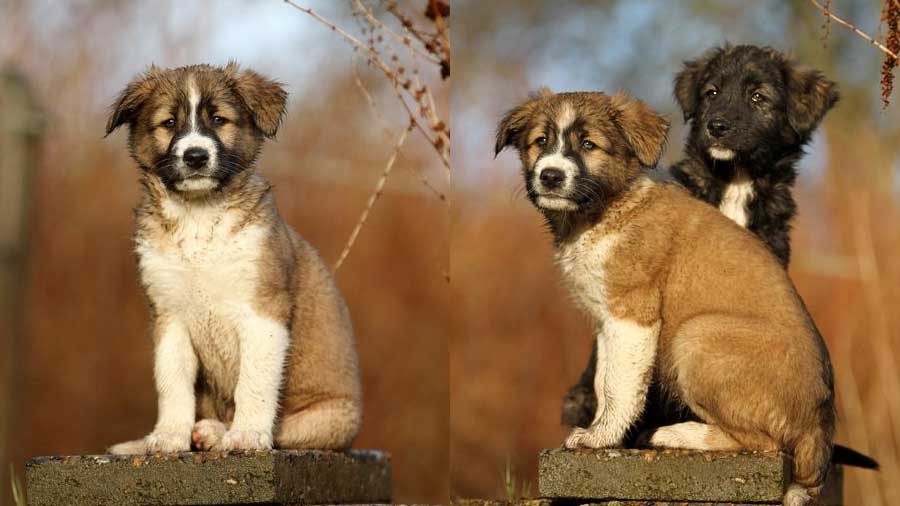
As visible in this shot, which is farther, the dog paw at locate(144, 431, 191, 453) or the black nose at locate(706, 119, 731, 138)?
the black nose at locate(706, 119, 731, 138)

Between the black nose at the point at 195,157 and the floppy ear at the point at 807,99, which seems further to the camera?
the floppy ear at the point at 807,99

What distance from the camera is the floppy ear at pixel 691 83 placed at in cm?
811

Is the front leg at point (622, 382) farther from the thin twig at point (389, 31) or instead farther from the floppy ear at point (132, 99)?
the floppy ear at point (132, 99)

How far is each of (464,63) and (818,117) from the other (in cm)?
692

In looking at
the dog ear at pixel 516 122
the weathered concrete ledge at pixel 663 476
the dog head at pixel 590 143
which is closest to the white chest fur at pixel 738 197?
the dog head at pixel 590 143

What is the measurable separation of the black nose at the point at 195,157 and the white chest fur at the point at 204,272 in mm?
390

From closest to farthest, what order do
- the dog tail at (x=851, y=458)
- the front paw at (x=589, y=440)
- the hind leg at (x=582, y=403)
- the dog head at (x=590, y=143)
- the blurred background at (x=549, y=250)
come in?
the front paw at (x=589, y=440)
the dog head at (x=590, y=143)
the dog tail at (x=851, y=458)
the hind leg at (x=582, y=403)
the blurred background at (x=549, y=250)

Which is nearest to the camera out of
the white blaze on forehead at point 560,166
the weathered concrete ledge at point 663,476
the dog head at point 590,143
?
the weathered concrete ledge at point 663,476

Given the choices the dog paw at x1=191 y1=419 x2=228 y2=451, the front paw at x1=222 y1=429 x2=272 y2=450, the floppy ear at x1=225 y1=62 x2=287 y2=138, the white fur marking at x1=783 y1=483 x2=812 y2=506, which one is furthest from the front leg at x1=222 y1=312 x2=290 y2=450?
the white fur marking at x1=783 y1=483 x2=812 y2=506

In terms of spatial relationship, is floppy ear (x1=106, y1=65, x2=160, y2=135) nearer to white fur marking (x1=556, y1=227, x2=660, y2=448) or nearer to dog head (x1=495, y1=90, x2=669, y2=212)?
dog head (x1=495, y1=90, x2=669, y2=212)

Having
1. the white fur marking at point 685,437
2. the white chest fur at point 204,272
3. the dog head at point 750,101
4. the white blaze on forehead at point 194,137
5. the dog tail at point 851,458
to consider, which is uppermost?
the dog head at point 750,101

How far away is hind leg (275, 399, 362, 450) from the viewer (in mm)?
7492

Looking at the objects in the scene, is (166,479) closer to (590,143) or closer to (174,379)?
(174,379)

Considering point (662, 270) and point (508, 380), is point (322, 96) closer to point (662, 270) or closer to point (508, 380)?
point (508, 380)
